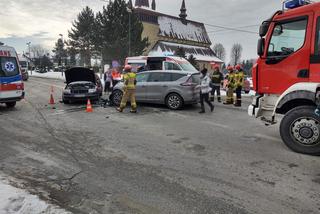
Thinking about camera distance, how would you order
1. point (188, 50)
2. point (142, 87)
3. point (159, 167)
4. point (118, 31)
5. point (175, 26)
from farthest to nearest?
point (175, 26) → point (188, 50) → point (118, 31) → point (142, 87) → point (159, 167)

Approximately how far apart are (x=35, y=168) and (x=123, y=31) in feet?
127

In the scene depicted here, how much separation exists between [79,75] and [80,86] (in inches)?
27.9

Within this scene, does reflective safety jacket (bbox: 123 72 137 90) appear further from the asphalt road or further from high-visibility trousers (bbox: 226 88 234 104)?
high-visibility trousers (bbox: 226 88 234 104)

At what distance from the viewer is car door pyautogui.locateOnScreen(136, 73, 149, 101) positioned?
1251cm

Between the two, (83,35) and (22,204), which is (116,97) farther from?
(83,35)

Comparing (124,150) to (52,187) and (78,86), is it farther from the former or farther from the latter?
(78,86)

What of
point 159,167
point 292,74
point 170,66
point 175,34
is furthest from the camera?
point 175,34

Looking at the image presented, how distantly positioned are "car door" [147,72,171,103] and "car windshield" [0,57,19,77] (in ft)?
17.6

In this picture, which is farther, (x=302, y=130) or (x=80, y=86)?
(x=80, y=86)

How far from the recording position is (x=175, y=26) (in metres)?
73.7

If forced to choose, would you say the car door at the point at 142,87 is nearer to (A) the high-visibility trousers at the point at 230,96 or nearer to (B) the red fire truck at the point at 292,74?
(A) the high-visibility trousers at the point at 230,96

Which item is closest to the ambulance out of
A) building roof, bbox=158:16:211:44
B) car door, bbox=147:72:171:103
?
car door, bbox=147:72:171:103

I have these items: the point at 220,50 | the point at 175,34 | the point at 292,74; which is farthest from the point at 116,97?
the point at 220,50

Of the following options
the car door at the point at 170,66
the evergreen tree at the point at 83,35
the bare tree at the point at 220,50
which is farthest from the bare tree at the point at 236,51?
the car door at the point at 170,66
